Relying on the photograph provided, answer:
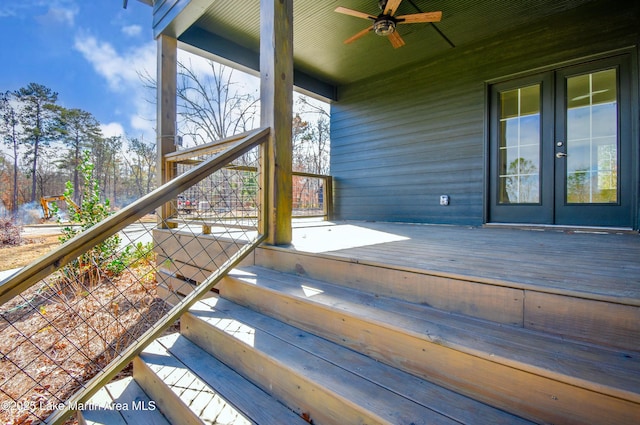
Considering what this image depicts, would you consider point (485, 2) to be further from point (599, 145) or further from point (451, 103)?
point (599, 145)

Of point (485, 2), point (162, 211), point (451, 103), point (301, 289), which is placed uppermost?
point (485, 2)

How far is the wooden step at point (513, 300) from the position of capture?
943mm

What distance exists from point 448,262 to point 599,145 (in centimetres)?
309

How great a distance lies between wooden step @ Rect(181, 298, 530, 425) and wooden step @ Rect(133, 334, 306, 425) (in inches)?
2.0

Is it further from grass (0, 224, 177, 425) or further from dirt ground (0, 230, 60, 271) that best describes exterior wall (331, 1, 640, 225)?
dirt ground (0, 230, 60, 271)

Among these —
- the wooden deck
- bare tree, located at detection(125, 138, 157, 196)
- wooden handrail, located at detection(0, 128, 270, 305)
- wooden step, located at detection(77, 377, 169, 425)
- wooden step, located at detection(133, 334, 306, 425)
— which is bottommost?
wooden step, located at detection(77, 377, 169, 425)

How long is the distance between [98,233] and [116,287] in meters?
0.94

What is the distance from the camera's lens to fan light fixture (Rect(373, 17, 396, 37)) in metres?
3.10

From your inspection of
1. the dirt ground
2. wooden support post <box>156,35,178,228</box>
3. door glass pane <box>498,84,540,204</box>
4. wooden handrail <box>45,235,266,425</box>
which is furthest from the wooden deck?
the dirt ground

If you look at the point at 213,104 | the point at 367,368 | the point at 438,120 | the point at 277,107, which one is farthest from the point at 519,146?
the point at 213,104

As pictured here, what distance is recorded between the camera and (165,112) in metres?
3.37

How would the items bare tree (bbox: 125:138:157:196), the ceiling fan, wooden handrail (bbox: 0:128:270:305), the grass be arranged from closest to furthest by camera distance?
wooden handrail (bbox: 0:128:270:305) < the grass < the ceiling fan < bare tree (bbox: 125:138:157:196)

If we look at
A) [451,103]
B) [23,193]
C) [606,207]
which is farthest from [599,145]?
[23,193]

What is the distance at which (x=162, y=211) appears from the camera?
335 centimetres
